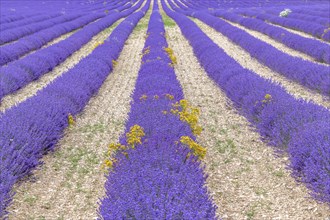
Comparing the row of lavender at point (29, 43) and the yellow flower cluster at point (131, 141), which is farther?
the row of lavender at point (29, 43)

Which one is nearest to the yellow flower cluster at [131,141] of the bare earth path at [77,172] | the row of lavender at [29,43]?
the bare earth path at [77,172]

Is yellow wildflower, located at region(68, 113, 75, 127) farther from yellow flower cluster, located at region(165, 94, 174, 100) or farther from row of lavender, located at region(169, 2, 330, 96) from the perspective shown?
row of lavender, located at region(169, 2, 330, 96)

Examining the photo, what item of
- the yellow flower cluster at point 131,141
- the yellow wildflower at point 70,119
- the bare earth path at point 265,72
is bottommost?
the bare earth path at point 265,72

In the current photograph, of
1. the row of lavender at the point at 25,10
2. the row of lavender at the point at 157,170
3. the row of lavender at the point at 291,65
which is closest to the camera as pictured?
the row of lavender at the point at 157,170

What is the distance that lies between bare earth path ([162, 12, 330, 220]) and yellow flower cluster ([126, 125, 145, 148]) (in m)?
0.99

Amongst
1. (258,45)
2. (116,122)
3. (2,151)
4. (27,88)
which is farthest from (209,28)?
(2,151)

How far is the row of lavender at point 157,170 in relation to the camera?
2941 millimetres

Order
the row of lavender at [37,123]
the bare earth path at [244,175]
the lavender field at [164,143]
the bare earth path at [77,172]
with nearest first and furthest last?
1. the lavender field at [164,143]
2. the bare earth path at [244,175]
3. the bare earth path at [77,172]
4. the row of lavender at [37,123]

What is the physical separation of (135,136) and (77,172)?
Answer: 99cm

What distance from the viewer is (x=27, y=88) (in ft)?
28.5

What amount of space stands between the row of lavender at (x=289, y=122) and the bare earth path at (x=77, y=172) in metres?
2.20

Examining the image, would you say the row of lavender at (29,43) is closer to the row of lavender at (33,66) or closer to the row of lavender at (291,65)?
the row of lavender at (33,66)

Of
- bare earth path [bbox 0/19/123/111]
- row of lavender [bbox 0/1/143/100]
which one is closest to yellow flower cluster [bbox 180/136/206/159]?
bare earth path [bbox 0/19/123/111]

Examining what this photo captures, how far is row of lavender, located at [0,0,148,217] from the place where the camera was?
418cm
